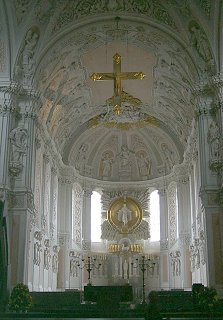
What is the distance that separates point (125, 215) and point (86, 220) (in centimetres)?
284

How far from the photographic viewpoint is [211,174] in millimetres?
20391

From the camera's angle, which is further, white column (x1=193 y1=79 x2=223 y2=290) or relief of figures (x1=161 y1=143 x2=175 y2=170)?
relief of figures (x1=161 y1=143 x2=175 y2=170)

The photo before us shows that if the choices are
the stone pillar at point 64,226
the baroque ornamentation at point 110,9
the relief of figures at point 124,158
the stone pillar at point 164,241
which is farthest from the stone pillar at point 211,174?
the relief of figures at point 124,158

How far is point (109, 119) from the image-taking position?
32062 mm

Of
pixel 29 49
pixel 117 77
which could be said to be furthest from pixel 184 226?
pixel 29 49

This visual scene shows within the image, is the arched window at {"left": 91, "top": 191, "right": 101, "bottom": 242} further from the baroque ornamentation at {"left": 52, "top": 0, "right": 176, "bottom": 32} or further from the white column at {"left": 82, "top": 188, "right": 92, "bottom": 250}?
the baroque ornamentation at {"left": 52, "top": 0, "right": 176, "bottom": 32}

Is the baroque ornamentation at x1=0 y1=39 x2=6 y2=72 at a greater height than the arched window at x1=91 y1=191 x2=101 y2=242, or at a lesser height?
greater

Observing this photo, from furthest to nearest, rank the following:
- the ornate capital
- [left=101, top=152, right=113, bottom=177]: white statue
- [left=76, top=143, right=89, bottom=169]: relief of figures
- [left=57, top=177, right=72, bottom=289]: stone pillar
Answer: [left=101, top=152, right=113, bottom=177]: white statue
[left=76, top=143, right=89, bottom=169]: relief of figures
the ornate capital
[left=57, top=177, right=72, bottom=289]: stone pillar

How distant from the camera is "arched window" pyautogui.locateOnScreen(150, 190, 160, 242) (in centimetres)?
3542

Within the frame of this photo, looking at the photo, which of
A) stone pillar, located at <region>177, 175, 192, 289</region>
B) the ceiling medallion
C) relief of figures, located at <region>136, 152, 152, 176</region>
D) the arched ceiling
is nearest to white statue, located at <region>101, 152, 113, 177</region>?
the arched ceiling

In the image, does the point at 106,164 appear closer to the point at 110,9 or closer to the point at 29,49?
the point at 110,9

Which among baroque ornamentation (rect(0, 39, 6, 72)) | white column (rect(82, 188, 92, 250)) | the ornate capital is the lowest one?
the ornate capital

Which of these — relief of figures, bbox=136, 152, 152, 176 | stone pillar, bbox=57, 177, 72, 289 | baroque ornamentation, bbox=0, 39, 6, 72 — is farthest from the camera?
relief of figures, bbox=136, 152, 152, 176

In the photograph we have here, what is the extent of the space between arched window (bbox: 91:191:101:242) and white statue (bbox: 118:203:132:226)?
1.61 meters
